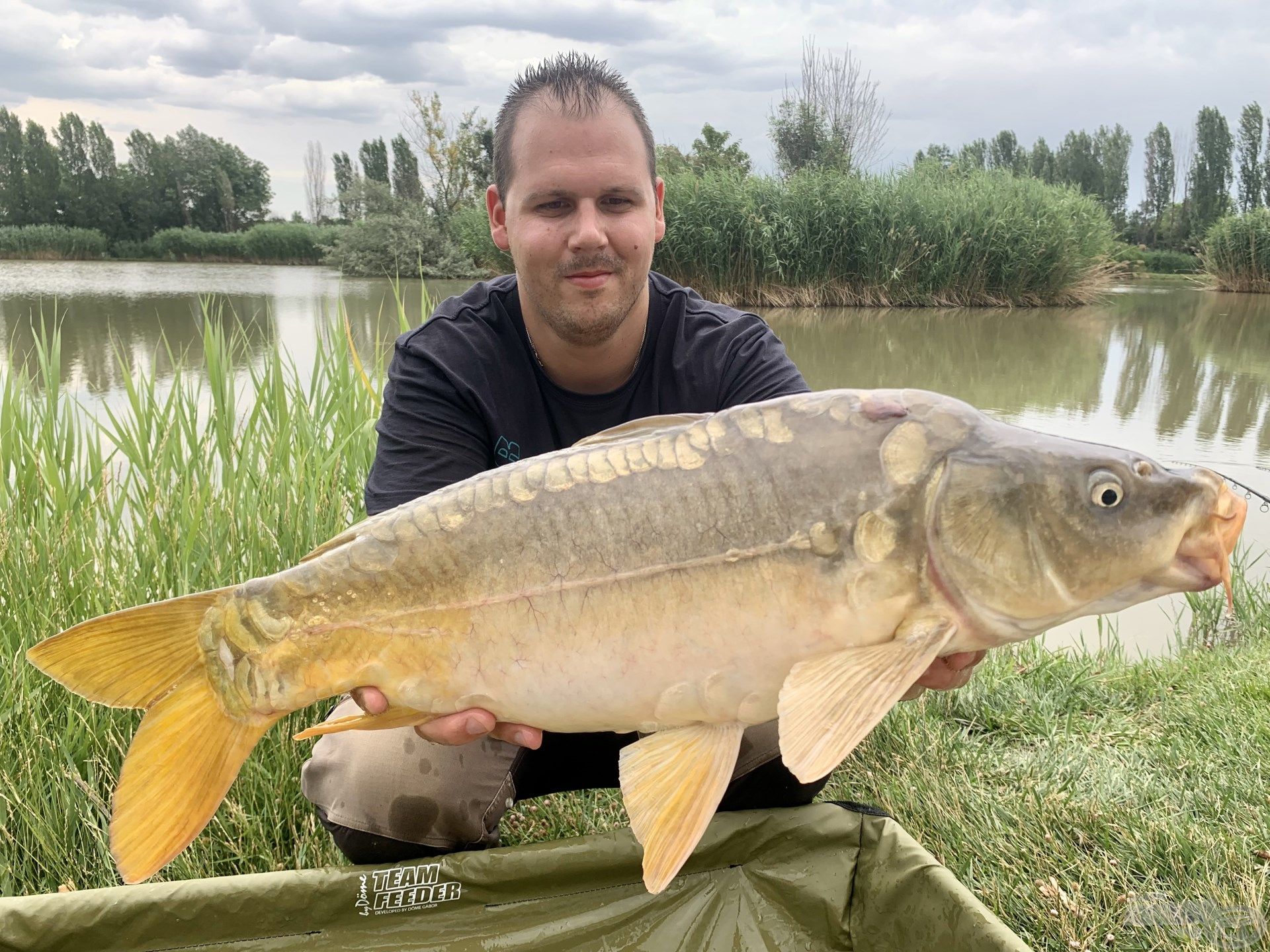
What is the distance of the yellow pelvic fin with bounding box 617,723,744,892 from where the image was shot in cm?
104

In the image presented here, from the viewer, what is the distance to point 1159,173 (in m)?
41.7

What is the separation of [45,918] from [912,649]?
1.15 m

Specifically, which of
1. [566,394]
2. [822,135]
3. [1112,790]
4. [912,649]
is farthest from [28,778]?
[822,135]

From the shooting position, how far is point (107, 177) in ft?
95.0

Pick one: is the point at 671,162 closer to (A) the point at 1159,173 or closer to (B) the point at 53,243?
(B) the point at 53,243

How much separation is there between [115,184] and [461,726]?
3304cm

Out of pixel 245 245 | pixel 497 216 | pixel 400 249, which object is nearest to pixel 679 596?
pixel 497 216

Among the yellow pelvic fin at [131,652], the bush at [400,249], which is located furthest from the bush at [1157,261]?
the yellow pelvic fin at [131,652]

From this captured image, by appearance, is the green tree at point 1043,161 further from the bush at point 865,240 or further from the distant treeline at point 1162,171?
the bush at point 865,240

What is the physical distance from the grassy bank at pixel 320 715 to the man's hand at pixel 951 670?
38 cm

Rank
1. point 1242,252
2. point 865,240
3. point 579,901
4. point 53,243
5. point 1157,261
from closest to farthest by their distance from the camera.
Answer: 1. point 579,901
2. point 865,240
3. point 1242,252
4. point 53,243
5. point 1157,261

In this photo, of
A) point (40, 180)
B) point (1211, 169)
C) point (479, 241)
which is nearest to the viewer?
point (479, 241)

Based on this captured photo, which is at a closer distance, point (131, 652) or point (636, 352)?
point (131, 652)

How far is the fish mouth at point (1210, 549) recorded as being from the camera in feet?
3.09
